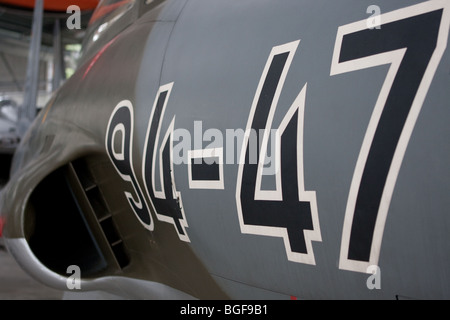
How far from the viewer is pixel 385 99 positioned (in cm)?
82

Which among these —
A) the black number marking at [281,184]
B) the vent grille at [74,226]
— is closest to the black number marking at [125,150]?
the vent grille at [74,226]

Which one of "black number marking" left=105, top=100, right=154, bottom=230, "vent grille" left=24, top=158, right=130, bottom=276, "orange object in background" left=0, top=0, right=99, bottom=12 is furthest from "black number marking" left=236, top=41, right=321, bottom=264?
"orange object in background" left=0, top=0, right=99, bottom=12

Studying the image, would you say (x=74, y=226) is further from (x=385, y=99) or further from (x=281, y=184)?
(x=385, y=99)

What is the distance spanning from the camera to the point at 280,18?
1088 mm

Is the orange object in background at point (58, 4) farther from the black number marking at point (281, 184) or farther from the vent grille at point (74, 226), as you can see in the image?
the black number marking at point (281, 184)

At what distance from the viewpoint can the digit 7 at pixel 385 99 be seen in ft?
2.55

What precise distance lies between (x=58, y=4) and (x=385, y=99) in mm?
12374

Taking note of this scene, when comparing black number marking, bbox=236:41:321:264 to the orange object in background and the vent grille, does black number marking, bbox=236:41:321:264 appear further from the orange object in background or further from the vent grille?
the orange object in background

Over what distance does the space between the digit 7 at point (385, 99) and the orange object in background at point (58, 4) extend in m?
10.1

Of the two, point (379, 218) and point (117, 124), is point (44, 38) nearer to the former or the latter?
point (117, 124)

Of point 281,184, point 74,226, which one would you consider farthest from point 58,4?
point 281,184

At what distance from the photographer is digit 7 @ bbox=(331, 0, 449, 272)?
2.55ft

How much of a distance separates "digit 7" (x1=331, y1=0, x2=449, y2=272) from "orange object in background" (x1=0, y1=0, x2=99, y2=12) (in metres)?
10.1

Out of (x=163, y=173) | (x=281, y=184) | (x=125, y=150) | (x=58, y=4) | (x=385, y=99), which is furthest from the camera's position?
(x=58, y=4)
